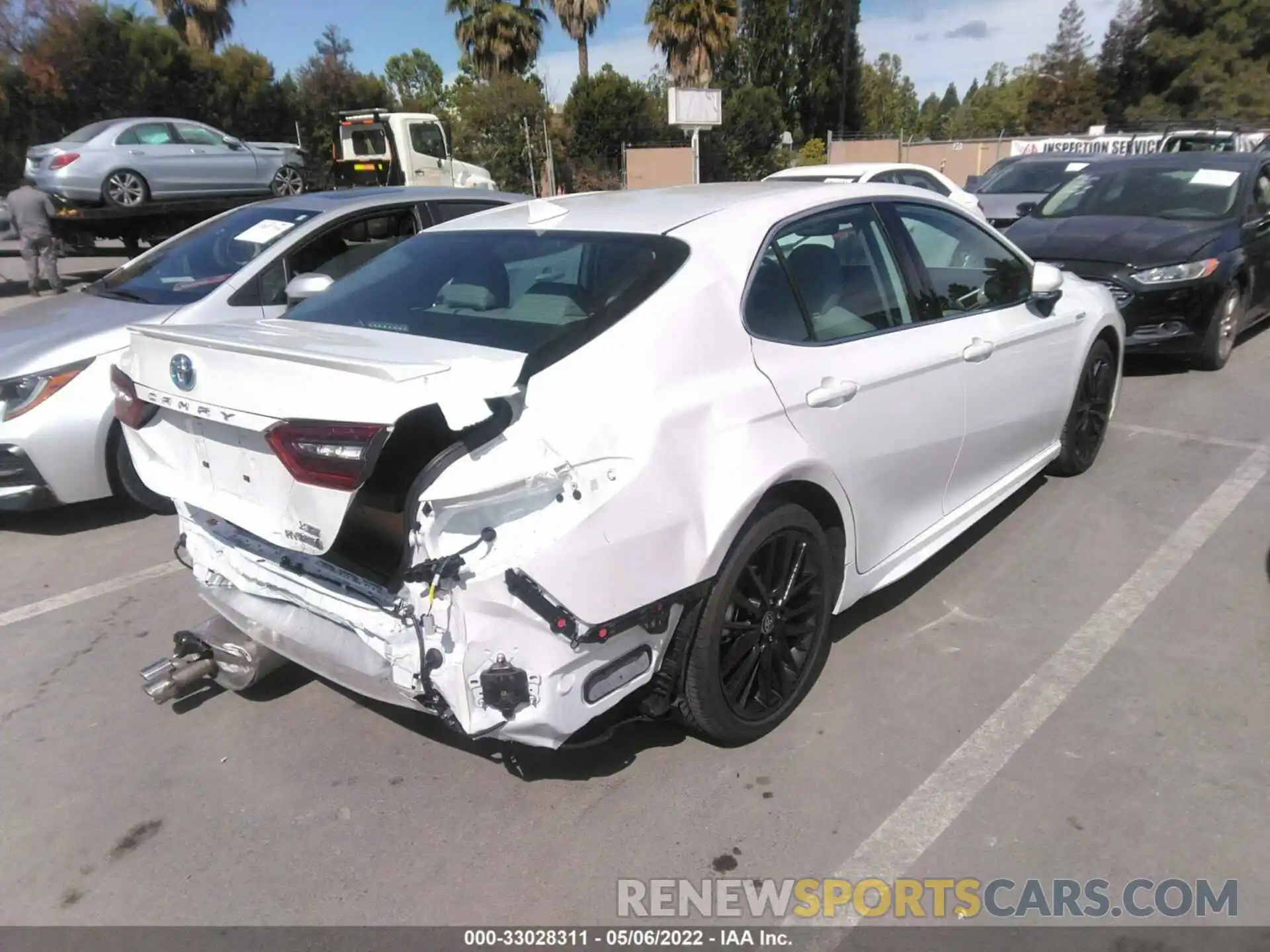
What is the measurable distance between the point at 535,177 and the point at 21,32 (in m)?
14.2

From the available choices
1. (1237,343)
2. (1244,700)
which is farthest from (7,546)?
(1237,343)

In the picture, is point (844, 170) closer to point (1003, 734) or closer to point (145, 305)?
point (145, 305)

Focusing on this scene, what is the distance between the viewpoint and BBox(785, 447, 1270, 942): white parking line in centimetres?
256

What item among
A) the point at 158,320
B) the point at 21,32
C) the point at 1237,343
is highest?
the point at 21,32

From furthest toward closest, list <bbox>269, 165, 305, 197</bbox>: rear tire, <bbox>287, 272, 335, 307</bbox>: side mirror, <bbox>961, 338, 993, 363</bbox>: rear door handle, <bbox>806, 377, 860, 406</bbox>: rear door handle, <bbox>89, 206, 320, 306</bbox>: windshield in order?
<bbox>269, 165, 305, 197</bbox>: rear tire < <bbox>89, 206, 320, 306</bbox>: windshield < <bbox>287, 272, 335, 307</bbox>: side mirror < <bbox>961, 338, 993, 363</bbox>: rear door handle < <bbox>806, 377, 860, 406</bbox>: rear door handle

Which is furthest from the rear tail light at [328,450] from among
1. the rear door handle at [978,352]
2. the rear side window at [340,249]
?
the rear side window at [340,249]

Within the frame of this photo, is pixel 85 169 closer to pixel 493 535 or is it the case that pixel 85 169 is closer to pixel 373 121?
pixel 373 121

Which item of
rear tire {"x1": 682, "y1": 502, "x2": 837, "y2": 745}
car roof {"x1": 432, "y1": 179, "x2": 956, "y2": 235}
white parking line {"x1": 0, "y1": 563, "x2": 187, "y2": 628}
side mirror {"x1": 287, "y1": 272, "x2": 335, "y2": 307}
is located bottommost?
white parking line {"x1": 0, "y1": 563, "x2": 187, "y2": 628}

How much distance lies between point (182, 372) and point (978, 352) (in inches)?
113

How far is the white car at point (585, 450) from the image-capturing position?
229 centimetres

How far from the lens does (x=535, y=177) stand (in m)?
30.0

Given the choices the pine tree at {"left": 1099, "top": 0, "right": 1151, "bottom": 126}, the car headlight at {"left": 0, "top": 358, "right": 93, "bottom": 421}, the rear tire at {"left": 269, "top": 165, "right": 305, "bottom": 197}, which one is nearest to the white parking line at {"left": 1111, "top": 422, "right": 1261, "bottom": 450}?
the car headlight at {"left": 0, "top": 358, "right": 93, "bottom": 421}

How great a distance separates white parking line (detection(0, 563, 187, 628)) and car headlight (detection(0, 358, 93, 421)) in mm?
983

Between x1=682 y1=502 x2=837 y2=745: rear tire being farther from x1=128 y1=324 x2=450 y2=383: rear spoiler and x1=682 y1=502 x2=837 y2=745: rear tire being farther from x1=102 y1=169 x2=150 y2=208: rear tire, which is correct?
x1=102 y1=169 x2=150 y2=208: rear tire
